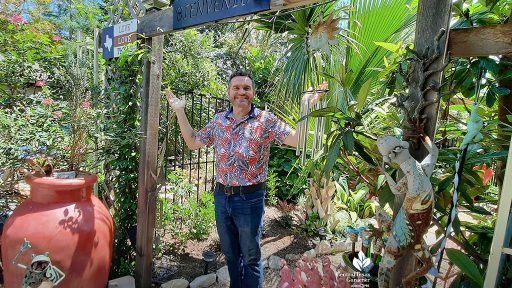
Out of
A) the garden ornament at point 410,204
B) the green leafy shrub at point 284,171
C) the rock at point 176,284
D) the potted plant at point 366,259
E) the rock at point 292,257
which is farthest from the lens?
the green leafy shrub at point 284,171

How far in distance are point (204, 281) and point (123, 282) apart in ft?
1.82

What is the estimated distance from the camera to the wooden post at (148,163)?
7.42ft

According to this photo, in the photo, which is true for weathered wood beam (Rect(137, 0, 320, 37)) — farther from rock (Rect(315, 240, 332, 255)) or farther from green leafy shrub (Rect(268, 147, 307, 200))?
green leafy shrub (Rect(268, 147, 307, 200))

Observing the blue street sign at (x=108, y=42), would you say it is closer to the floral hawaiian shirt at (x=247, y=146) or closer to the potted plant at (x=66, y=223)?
the potted plant at (x=66, y=223)

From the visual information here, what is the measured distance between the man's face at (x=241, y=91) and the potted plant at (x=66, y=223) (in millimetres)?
897

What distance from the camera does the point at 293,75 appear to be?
1.94m

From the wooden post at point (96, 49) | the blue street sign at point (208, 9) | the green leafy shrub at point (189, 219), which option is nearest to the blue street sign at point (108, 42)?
the wooden post at point (96, 49)

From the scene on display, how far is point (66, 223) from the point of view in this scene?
1854mm

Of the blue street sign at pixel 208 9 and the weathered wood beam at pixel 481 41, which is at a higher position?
the blue street sign at pixel 208 9

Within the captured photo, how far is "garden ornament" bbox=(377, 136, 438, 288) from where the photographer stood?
0.89 m

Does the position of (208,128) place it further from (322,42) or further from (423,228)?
(423,228)

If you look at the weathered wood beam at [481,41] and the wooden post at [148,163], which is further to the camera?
the wooden post at [148,163]

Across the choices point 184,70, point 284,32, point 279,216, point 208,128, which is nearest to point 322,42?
point 208,128

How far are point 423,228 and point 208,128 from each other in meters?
1.45
